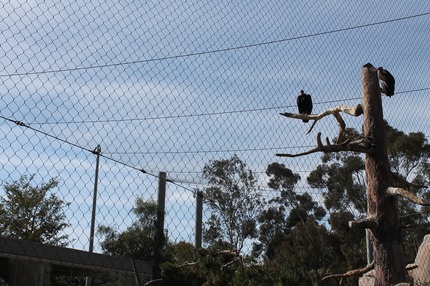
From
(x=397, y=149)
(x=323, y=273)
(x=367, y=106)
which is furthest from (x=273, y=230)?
(x=367, y=106)

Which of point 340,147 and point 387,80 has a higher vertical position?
point 387,80

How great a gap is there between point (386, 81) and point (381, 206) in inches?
49.2

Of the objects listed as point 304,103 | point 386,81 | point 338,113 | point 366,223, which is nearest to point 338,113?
point 338,113

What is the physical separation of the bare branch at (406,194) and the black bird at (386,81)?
1.09m

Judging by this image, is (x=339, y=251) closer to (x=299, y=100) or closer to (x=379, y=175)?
(x=299, y=100)

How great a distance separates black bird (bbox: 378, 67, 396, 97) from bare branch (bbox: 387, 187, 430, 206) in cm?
109

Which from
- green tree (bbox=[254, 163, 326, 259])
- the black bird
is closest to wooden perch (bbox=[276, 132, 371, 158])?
the black bird

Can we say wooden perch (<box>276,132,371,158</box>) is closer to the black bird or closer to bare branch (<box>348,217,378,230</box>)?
bare branch (<box>348,217,378,230</box>)

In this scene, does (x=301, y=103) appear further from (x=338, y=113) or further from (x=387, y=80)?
(x=338, y=113)

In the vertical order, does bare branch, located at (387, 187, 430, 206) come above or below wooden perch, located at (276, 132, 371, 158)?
below

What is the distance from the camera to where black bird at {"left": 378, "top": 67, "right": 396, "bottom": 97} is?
5438 millimetres

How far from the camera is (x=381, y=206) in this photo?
15.3ft

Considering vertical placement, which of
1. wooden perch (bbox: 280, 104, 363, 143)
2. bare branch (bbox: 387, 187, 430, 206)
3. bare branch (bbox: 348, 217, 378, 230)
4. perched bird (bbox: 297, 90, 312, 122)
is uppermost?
perched bird (bbox: 297, 90, 312, 122)

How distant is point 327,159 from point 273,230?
4.30 meters
